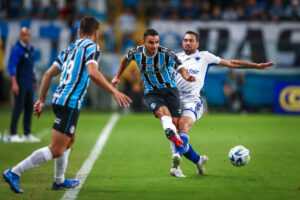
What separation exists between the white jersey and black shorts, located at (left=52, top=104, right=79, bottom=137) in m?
2.67

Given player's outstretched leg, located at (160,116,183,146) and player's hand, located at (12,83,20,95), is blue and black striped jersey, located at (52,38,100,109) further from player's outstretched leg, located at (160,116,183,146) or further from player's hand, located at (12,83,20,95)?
player's hand, located at (12,83,20,95)

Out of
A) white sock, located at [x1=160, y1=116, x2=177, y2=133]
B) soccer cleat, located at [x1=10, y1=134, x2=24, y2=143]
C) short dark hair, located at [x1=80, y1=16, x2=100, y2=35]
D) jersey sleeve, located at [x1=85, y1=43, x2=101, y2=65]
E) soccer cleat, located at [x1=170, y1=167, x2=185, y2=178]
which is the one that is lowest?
soccer cleat, located at [x1=10, y1=134, x2=24, y2=143]

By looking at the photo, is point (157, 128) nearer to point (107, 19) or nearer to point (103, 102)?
point (103, 102)

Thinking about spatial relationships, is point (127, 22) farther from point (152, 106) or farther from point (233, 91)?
point (152, 106)

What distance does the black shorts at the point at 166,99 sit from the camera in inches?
324

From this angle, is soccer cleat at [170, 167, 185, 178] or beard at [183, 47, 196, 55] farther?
beard at [183, 47, 196, 55]

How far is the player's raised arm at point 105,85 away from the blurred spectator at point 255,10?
56.7 feet

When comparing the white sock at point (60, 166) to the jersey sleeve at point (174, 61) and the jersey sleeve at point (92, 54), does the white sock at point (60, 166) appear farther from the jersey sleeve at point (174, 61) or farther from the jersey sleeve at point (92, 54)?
the jersey sleeve at point (174, 61)

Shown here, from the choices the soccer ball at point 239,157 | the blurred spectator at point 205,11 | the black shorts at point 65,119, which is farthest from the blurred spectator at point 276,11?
the black shorts at point 65,119

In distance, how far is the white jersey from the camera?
8.80m

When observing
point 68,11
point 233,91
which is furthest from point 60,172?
point 68,11

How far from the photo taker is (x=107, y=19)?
83.9ft

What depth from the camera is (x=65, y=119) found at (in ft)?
21.4

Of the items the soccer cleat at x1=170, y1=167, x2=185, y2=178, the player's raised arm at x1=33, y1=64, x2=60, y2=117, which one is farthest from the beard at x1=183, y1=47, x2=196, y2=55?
the player's raised arm at x1=33, y1=64, x2=60, y2=117
